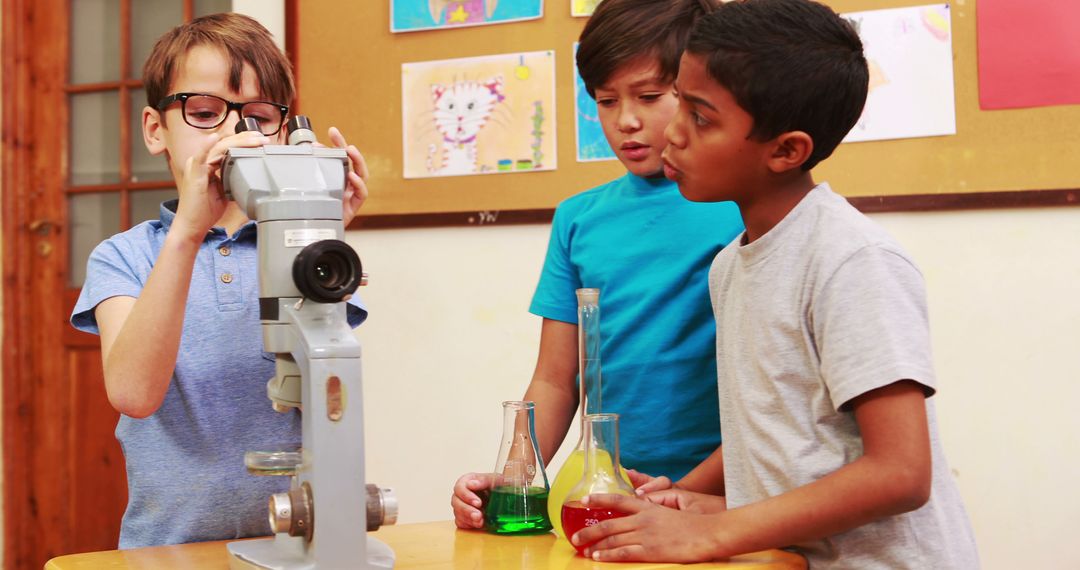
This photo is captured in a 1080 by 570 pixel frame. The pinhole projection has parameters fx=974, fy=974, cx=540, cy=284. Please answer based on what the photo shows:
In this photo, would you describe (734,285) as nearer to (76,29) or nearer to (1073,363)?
(1073,363)

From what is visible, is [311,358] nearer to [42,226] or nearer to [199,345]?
[199,345]

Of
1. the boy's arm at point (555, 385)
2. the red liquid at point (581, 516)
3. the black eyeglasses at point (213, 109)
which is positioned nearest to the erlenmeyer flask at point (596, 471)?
the red liquid at point (581, 516)

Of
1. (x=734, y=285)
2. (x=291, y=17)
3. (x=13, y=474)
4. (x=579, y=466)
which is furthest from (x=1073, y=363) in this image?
(x=13, y=474)

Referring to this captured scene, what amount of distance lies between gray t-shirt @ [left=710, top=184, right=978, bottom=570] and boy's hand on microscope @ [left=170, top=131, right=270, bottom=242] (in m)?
0.52

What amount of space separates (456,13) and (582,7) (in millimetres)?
317

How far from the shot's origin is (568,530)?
3.04 feet

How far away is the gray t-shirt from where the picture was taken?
86 cm

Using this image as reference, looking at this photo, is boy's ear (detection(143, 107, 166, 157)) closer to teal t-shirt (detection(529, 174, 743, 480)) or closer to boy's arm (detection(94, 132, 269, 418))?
boy's arm (detection(94, 132, 269, 418))

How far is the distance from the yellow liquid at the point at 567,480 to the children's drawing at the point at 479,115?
138cm

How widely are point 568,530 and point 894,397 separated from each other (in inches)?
12.7

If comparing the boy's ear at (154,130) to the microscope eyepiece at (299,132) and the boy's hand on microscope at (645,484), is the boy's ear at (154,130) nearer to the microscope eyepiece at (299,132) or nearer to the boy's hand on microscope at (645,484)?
the microscope eyepiece at (299,132)

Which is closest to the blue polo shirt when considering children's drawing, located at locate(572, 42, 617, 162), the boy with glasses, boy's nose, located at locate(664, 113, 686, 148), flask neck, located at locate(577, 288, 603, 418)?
the boy with glasses

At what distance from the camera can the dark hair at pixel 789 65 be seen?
99cm

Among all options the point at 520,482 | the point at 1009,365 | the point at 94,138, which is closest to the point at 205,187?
the point at 520,482
